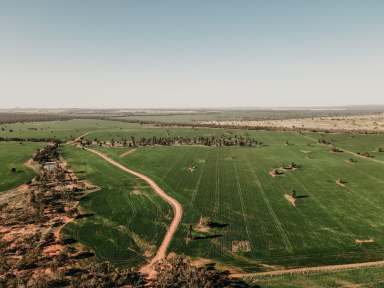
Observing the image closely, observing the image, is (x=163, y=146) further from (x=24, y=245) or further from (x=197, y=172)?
(x=24, y=245)

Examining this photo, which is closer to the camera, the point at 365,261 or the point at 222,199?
the point at 365,261

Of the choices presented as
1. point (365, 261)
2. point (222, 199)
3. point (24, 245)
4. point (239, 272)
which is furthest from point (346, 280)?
point (24, 245)

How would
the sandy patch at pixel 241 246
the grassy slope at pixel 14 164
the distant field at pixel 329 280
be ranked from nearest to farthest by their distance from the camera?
the distant field at pixel 329 280 → the sandy patch at pixel 241 246 → the grassy slope at pixel 14 164

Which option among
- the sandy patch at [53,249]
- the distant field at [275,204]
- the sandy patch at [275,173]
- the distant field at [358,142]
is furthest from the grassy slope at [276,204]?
the distant field at [358,142]

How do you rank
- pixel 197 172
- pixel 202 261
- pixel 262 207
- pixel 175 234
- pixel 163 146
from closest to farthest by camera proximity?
Answer: pixel 202 261
pixel 175 234
pixel 262 207
pixel 197 172
pixel 163 146

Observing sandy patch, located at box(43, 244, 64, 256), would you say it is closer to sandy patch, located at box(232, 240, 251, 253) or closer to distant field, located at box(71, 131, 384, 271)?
distant field, located at box(71, 131, 384, 271)

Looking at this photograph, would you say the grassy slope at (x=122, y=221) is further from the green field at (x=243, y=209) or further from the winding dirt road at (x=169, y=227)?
the winding dirt road at (x=169, y=227)
